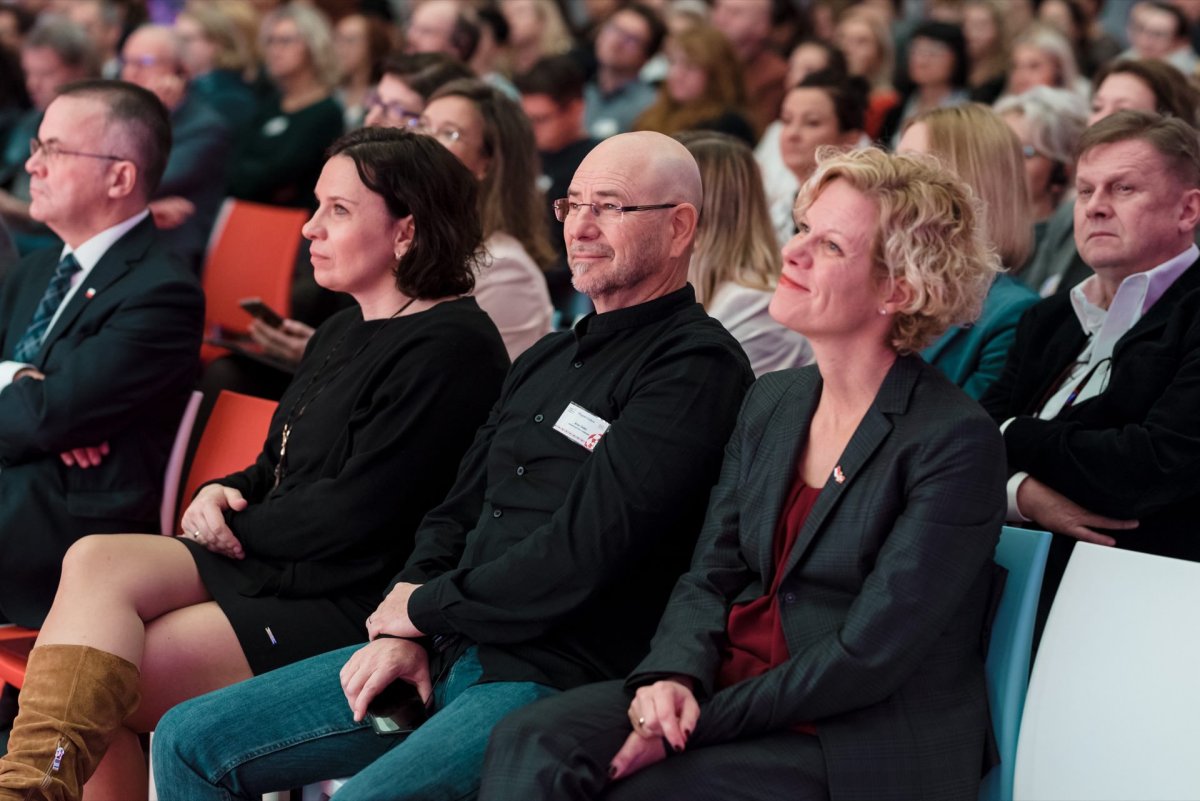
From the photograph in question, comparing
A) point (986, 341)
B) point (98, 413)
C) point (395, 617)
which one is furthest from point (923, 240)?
point (98, 413)

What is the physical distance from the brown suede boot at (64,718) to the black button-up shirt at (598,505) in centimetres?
54

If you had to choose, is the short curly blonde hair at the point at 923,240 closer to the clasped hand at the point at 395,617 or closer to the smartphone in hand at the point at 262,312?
the clasped hand at the point at 395,617

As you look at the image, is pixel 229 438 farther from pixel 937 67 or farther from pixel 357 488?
pixel 937 67

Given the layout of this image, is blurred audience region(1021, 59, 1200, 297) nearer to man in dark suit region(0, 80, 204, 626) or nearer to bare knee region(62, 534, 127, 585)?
man in dark suit region(0, 80, 204, 626)

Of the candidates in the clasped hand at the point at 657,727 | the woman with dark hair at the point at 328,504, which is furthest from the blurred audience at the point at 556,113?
the clasped hand at the point at 657,727

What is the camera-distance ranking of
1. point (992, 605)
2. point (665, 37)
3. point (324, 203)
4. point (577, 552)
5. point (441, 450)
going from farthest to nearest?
1. point (665, 37)
2. point (324, 203)
3. point (441, 450)
4. point (577, 552)
5. point (992, 605)

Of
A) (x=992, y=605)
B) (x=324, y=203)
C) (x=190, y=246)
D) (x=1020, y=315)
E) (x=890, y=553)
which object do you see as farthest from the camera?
(x=190, y=246)

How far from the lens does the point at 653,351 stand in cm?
226

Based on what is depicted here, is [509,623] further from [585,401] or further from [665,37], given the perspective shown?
Answer: [665,37]

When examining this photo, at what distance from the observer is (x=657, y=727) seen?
1870 mm

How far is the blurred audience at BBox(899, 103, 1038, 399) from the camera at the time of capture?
10.3 feet

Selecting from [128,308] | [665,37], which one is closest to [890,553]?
[128,308]

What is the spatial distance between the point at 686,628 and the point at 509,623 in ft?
1.04

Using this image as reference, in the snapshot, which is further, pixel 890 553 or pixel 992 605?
pixel 992 605
